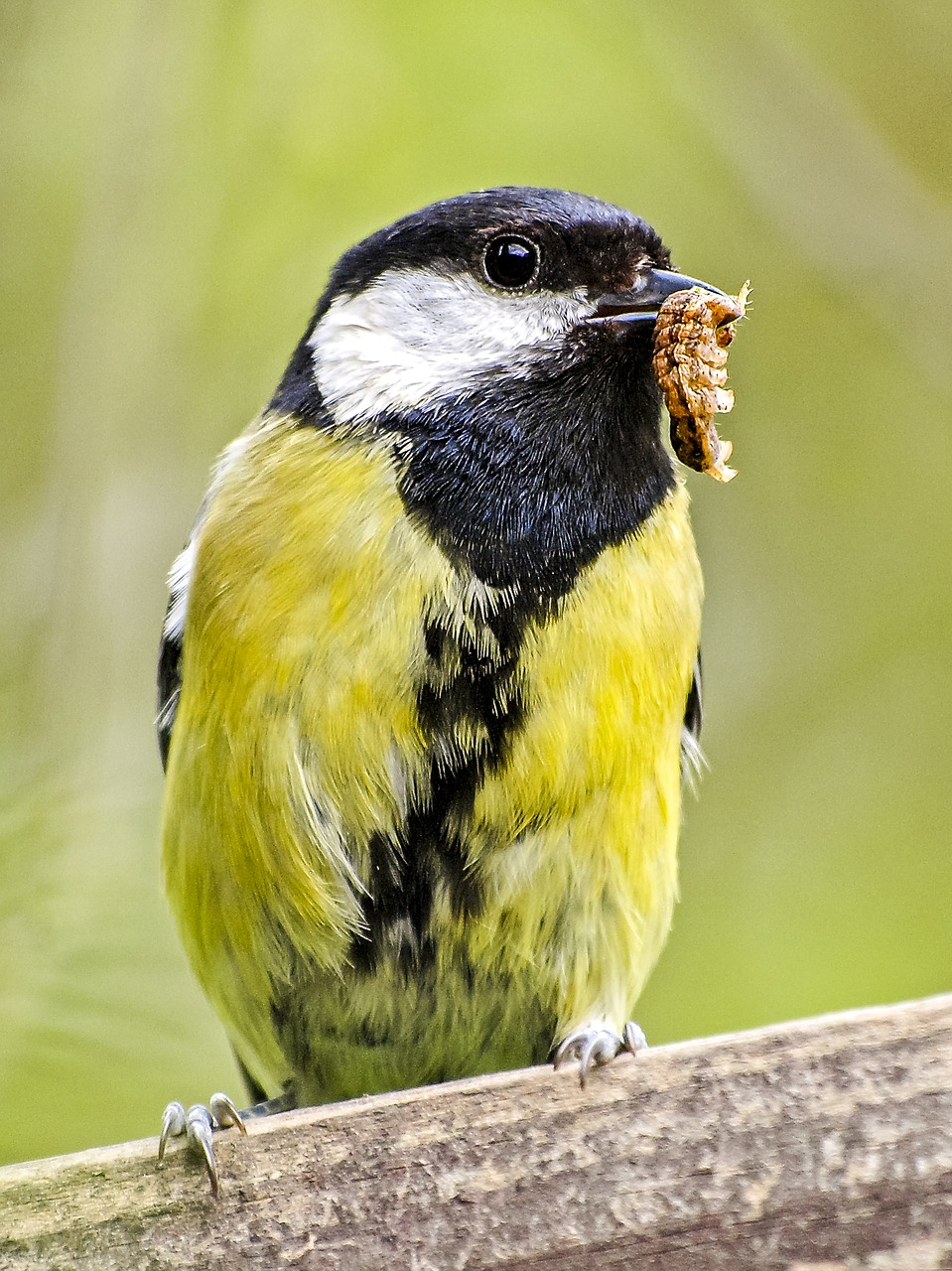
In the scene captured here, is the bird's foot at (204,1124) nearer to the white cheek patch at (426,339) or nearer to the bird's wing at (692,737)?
the white cheek patch at (426,339)

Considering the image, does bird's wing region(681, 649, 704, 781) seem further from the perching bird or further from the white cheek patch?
the white cheek patch

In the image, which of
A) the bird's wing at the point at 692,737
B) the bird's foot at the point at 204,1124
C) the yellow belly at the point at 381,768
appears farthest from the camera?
the bird's wing at the point at 692,737

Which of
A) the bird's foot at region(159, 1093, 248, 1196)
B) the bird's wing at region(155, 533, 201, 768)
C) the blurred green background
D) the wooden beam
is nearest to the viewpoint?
the wooden beam

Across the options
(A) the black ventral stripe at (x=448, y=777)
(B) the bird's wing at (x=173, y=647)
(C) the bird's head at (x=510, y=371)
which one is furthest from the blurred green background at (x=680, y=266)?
(C) the bird's head at (x=510, y=371)

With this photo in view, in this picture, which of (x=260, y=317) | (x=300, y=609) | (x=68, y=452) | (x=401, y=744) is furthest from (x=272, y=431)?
(x=260, y=317)

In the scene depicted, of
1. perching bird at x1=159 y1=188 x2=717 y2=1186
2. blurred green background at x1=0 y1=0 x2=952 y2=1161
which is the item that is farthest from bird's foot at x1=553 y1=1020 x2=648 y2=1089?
blurred green background at x1=0 y1=0 x2=952 y2=1161

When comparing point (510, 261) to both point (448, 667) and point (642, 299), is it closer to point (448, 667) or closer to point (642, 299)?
point (642, 299)

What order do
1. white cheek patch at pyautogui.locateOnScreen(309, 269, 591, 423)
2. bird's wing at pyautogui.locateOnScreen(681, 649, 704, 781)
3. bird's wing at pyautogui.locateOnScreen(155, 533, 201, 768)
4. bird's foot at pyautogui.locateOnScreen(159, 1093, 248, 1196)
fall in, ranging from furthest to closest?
bird's wing at pyautogui.locateOnScreen(681, 649, 704, 781) → bird's wing at pyautogui.locateOnScreen(155, 533, 201, 768) → white cheek patch at pyautogui.locateOnScreen(309, 269, 591, 423) → bird's foot at pyautogui.locateOnScreen(159, 1093, 248, 1196)
